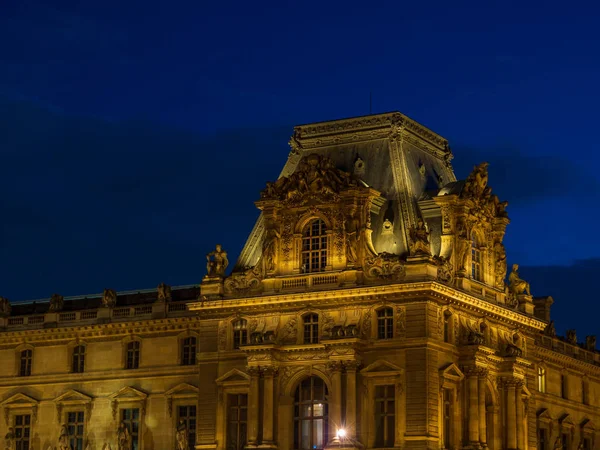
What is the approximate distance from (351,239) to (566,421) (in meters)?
30.5

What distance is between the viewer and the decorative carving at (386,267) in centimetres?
8931

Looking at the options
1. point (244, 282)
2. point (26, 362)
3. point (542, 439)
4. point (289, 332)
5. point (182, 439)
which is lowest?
point (182, 439)

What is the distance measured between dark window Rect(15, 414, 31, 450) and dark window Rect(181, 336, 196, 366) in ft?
38.3

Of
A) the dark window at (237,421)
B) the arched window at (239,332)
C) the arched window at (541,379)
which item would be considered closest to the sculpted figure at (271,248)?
the arched window at (239,332)

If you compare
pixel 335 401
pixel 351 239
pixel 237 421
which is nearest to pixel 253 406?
pixel 237 421

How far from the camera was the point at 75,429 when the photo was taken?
103375 millimetres

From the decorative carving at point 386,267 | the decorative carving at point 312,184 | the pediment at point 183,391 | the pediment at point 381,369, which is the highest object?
the decorative carving at point 312,184

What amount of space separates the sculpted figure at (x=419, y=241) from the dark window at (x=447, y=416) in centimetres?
787

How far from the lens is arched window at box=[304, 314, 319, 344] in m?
90.8

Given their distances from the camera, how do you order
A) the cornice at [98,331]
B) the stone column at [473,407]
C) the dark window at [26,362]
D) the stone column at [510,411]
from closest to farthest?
the stone column at [473,407]
the stone column at [510,411]
the cornice at [98,331]
the dark window at [26,362]

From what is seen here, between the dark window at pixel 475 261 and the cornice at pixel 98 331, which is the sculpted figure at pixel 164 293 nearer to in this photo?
the cornice at pixel 98 331

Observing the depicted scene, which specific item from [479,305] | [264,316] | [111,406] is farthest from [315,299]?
[111,406]

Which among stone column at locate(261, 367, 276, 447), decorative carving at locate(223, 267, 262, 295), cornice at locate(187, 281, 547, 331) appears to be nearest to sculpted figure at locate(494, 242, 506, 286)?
cornice at locate(187, 281, 547, 331)

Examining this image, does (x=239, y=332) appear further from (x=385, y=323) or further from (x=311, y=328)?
(x=385, y=323)
